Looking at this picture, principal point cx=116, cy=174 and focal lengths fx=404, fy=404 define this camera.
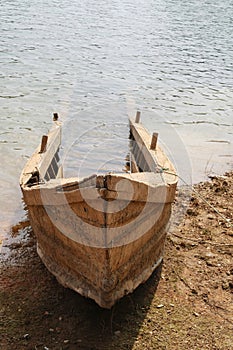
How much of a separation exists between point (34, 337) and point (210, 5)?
105 ft

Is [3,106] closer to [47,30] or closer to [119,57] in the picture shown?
[119,57]

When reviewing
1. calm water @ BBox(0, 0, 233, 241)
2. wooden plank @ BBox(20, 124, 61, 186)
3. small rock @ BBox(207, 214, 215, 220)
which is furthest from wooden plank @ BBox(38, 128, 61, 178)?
small rock @ BBox(207, 214, 215, 220)

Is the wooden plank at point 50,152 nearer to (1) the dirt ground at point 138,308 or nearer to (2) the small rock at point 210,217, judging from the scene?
(1) the dirt ground at point 138,308

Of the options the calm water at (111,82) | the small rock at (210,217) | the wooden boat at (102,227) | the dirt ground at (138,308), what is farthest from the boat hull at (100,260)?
the calm water at (111,82)

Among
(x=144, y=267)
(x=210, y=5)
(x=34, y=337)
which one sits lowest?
(x=34, y=337)

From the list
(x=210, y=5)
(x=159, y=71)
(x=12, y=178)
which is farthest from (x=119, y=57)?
(x=210, y=5)

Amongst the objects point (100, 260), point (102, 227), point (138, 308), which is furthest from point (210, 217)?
Answer: point (102, 227)

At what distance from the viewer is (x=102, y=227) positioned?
3.66 metres

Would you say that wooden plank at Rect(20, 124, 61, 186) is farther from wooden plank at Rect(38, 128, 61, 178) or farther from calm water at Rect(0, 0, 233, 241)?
calm water at Rect(0, 0, 233, 241)

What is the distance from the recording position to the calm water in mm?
9258

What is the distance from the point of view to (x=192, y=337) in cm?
401

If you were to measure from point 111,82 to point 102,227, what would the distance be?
11069 millimetres

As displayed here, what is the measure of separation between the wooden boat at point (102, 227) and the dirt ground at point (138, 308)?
26cm

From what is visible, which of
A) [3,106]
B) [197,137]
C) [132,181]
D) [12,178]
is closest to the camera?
[132,181]
